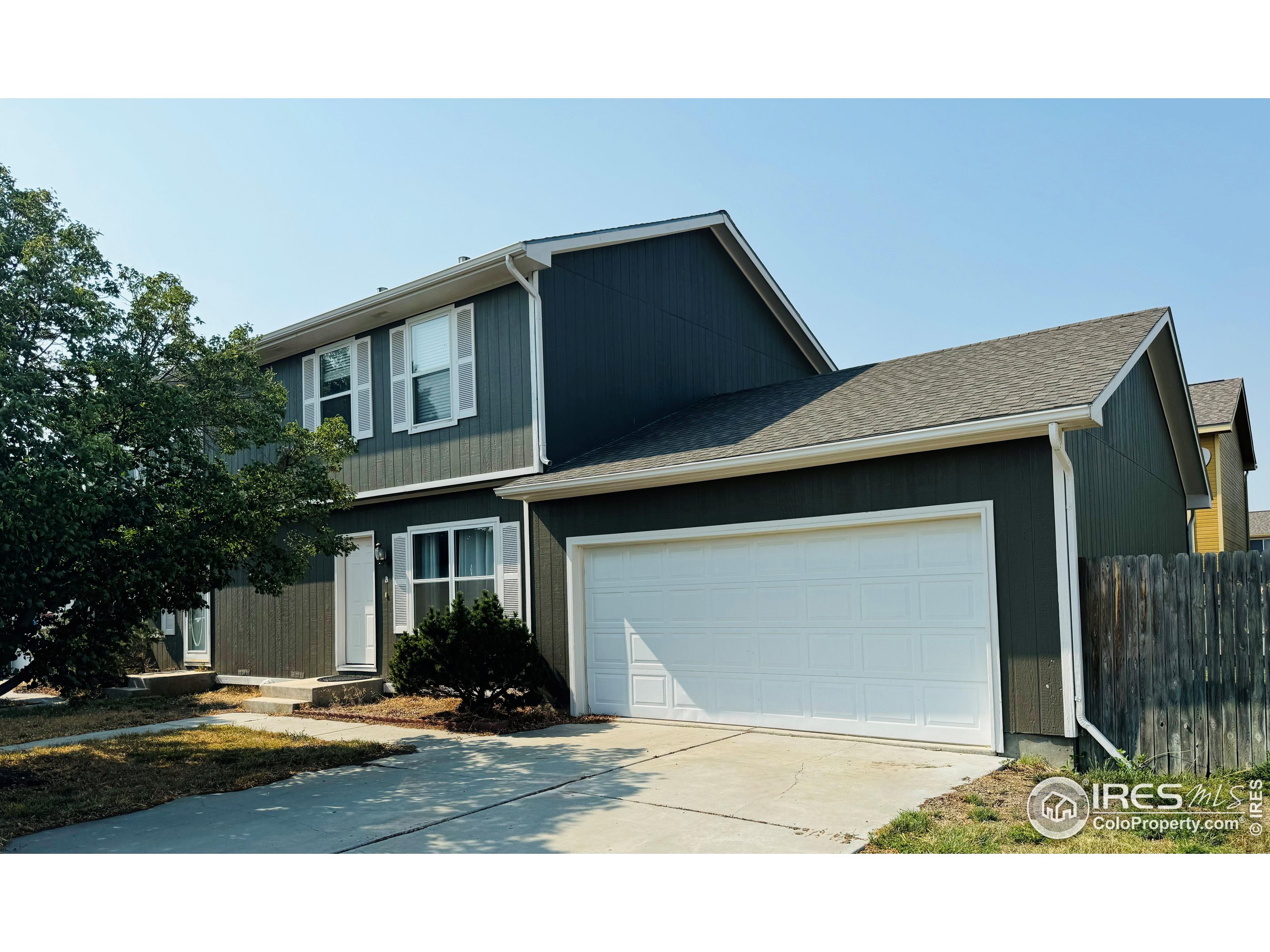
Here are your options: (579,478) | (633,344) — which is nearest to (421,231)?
(633,344)

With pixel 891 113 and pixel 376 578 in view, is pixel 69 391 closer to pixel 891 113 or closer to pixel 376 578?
pixel 376 578

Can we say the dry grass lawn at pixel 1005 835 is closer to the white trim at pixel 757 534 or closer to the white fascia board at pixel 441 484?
the white trim at pixel 757 534

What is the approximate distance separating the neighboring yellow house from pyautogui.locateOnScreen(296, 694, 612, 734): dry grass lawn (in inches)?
590

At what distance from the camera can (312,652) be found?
14.2m

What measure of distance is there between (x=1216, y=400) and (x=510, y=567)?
17.7 metres

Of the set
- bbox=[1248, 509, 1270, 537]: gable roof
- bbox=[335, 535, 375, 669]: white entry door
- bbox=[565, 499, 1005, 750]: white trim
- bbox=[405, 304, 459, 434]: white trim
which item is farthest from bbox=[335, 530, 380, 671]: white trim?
bbox=[1248, 509, 1270, 537]: gable roof

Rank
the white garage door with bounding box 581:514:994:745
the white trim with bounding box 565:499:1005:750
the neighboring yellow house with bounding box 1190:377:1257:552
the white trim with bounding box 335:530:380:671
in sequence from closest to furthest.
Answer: the white trim with bounding box 565:499:1005:750, the white garage door with bounding box 581:514:994:745, the white trim with bounding box 335:530:380:671, the neighboring yellow house with bounding box 1190:377:1257:552

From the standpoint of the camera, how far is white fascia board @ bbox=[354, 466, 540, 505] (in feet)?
37.0

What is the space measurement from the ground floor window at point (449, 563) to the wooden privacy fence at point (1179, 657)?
23.9ft

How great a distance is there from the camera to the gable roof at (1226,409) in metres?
19.0

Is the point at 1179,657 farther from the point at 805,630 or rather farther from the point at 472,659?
the point at 472,659

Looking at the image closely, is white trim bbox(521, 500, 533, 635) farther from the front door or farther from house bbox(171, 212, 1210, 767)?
the front door

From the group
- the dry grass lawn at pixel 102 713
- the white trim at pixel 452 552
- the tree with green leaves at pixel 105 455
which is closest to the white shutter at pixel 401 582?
the white trim at pixel 452 552

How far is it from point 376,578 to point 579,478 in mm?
4815
